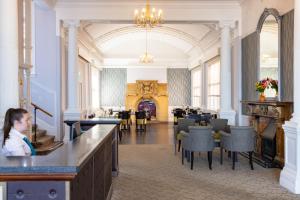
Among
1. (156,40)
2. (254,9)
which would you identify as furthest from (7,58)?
(156,40)

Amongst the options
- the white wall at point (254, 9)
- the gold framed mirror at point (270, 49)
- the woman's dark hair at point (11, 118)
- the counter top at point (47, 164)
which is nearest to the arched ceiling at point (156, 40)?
the white wall at point (254, 9)

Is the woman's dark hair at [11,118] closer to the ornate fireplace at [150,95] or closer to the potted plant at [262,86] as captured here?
the potted plant at [262,86]

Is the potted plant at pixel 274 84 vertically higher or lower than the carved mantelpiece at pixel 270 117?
higher

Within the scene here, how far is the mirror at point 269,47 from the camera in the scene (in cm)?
725

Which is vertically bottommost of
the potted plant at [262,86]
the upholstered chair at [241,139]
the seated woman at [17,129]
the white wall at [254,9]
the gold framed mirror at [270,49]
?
the upholstered chair at [241,139]

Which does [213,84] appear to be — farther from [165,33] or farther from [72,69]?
[72,69]

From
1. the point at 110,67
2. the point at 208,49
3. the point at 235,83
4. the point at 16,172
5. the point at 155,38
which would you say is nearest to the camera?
the point at 16,172

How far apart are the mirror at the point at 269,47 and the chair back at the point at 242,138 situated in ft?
3.70

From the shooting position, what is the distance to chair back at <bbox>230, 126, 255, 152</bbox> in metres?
6.75

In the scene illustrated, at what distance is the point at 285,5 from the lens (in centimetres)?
693

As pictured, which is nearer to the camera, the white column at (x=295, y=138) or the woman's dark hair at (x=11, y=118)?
the woman's dark hair at (x=11, y=118)

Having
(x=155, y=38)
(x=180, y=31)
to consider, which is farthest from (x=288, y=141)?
(x=155, y=38)

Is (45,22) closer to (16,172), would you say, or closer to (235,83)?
(235,83)

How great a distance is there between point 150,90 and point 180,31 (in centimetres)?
591
